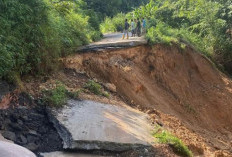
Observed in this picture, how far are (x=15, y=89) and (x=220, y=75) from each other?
13.1 meters

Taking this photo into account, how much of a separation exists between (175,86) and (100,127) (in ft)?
28.1

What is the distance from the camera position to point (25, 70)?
806 centimetres

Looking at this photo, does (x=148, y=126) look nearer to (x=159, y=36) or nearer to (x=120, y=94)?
(x=120, y=94)

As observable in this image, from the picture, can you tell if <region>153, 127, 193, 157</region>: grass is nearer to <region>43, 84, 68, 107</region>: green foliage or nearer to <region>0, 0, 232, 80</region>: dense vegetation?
<region>43, 84, 68, 107</region>: green foliage

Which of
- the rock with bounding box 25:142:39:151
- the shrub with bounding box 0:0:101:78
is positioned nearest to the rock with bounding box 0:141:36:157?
the rock with bounding box 25:142:39:151

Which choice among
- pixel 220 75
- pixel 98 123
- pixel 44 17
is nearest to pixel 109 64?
pixel 44 17

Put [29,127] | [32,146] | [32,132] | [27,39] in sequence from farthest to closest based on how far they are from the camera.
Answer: [27,39], [29,127], [32,132], [32,146]

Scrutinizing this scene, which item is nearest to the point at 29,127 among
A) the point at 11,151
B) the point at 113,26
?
the point at 11,151

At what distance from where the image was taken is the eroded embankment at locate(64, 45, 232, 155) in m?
11.4

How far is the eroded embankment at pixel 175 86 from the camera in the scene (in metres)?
11.4

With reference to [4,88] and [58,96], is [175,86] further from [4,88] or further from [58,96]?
[4,88]

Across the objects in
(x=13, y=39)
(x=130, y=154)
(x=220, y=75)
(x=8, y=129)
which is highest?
(x=13, y=39)

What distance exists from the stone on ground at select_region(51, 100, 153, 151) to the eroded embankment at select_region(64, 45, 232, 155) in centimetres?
161

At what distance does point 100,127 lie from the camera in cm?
714
